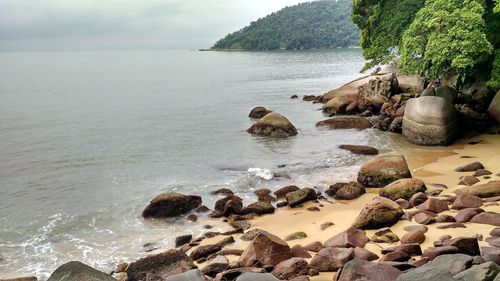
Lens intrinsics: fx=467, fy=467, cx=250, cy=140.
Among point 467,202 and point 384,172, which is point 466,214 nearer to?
point 467,202

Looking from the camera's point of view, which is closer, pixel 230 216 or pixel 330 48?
pixel 230 216

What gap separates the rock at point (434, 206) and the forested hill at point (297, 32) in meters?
160

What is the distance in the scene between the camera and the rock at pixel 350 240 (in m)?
9.92

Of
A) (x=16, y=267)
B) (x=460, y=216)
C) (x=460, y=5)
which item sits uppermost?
(x=460, y=5)

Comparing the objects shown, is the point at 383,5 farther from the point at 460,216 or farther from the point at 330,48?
the point at 330,48

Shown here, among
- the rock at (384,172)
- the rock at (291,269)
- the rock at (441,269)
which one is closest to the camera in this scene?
the rock at (441,269)

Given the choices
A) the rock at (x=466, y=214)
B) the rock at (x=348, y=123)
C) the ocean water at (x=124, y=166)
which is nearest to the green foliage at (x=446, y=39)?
the ocean water at (x=124, y=166)

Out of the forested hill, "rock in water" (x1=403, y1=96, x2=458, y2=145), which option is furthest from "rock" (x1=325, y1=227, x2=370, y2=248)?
the forested hill

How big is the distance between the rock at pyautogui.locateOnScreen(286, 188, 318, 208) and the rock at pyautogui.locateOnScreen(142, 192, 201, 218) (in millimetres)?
3039

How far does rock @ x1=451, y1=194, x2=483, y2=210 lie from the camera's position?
37.7ft

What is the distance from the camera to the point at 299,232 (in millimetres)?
11750

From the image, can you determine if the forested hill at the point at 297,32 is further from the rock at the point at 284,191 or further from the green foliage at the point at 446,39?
the rock at the point at 284,191

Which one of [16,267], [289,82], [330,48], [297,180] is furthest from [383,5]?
[330,48]

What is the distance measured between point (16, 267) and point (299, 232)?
6971 mm
